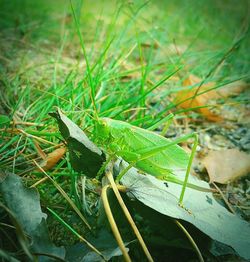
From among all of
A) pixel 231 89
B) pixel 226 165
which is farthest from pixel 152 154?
pixel 231 89

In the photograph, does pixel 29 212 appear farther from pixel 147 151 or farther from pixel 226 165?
pixel 226 165

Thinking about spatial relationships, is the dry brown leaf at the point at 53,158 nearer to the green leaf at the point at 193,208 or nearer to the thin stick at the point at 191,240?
the green leaf at the point at 193,208

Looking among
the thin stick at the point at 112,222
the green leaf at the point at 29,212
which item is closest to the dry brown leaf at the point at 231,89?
the thin stick at the point at 112,222

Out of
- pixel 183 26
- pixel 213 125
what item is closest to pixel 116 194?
pixel 213 125

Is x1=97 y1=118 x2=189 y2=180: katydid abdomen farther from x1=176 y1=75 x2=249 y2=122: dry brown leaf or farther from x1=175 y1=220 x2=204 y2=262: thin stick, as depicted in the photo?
x1=176 y1=75 x2=249 y2=122: dry brown leaf

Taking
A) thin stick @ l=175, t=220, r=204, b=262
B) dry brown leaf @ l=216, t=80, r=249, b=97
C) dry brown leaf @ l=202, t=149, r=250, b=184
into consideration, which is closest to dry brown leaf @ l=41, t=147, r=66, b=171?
thin stick @ l=175, t=220, r=204, b=262

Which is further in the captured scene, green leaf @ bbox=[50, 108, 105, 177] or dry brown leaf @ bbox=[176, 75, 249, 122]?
dry brown leaf @ bbox=[176, 75, 249, 122]
